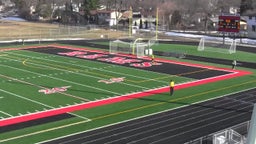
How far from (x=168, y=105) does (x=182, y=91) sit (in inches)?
162

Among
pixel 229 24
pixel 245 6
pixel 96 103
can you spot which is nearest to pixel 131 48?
pixel 229 24

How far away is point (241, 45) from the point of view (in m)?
62.2

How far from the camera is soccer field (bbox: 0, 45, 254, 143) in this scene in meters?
20.7

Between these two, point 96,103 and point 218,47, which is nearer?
point 96,103

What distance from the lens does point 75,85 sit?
29.5m

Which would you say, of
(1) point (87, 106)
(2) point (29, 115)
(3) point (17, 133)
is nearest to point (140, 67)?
(1) point (87, 106)

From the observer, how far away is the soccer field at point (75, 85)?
68.0ft

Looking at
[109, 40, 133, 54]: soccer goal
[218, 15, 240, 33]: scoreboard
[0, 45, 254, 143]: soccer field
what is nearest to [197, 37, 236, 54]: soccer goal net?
[218, 15, 240, 33]: scoreboard

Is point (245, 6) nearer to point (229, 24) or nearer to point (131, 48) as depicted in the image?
point (229, 24)

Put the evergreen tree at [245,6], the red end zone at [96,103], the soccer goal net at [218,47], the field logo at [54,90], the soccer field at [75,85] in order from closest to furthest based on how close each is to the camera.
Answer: the soccer field at [75,85], the red end zone at [96,103], the field logo at [54,90], the soccer goal net at [218,47], the evergreen tree at [245,6]

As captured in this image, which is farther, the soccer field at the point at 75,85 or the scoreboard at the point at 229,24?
the scoreboard at the point at 229,24

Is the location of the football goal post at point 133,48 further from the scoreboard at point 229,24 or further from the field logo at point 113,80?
the field logo at point 113,80

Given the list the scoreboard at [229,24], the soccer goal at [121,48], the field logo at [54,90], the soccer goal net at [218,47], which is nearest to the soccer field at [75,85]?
the field logo at [54,90]

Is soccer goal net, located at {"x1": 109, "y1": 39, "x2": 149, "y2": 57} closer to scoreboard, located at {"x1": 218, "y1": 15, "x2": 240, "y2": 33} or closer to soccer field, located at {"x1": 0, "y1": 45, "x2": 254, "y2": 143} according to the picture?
soccer field, located at {"x1": 0, "y1": 45, "x2": 254, "y2": 143}
